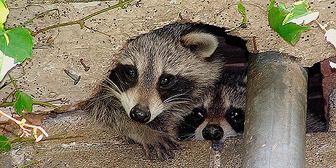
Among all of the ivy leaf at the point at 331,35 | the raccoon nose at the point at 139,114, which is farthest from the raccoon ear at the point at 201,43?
the ivy leaf at the point at 331,35

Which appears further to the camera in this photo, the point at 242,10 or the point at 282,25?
the point at 242,10

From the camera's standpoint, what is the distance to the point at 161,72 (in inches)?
152

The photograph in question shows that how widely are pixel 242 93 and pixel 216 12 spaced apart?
0.97 m

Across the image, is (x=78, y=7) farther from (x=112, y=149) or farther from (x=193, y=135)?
(x=193, y=135)

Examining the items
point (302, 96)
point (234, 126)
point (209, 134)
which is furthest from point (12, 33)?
point (234, 126)

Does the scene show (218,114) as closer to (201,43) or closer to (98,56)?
(201,43)

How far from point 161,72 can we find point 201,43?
0.24 metres

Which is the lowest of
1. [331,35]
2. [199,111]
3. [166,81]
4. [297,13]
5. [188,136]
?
[188,136]

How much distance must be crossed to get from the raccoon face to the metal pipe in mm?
540

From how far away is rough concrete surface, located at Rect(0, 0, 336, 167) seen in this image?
3219mm

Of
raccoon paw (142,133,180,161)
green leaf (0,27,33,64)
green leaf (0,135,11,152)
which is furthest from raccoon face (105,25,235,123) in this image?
green leaf (0,27,33,64)

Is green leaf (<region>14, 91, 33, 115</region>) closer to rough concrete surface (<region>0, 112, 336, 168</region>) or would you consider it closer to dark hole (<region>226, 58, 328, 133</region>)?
rough concrete surface (<region>0, 112, 336, 168</region>)

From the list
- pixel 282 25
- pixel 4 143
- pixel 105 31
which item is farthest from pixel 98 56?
pixel 282 25

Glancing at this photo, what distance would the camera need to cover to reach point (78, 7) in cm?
319
